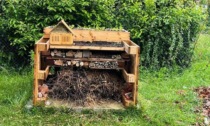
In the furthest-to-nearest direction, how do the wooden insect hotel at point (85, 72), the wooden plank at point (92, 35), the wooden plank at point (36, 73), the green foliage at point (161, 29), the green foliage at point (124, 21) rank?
the green foliage at point (161, 29) < the green foliage at point (124, 21) < the wooden plank at point (92, 35) < the wooden insect hotel at point (85, 72) < the wooden plank at point (36, 73)

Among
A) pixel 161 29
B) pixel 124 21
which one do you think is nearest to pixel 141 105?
pixel 161 29

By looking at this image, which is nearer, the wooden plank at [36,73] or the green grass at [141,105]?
the green grass at [141,105]

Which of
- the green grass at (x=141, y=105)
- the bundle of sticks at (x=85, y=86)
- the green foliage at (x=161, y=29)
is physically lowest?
the green grass at (x=141, y=105)

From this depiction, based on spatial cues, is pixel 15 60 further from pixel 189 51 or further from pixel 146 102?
pixel 189 51

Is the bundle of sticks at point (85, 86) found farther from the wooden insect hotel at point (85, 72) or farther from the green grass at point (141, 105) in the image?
the green grass at point (141, 105)

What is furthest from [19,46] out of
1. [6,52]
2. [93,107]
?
[93,107]

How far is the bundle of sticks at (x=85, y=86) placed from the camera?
465 centimetres

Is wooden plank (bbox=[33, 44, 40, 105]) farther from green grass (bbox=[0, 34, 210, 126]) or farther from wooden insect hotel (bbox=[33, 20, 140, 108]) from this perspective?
green grass (bbox=[0, 34, 210, 126])

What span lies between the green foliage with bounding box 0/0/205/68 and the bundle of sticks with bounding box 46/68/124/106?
4.77ft

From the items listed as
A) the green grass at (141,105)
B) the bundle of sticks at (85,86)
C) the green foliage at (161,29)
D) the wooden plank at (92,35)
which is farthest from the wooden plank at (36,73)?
the green foliage at (161,29)

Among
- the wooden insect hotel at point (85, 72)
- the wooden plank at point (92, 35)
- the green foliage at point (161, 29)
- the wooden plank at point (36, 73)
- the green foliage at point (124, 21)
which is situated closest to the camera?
the wooden plank at point (36, 73)

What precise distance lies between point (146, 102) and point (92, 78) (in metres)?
0.80

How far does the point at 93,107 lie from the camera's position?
4512mm

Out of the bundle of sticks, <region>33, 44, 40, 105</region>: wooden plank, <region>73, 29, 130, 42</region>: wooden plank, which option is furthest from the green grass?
<region>73, 29, 130, 42</region>: wooden plank
